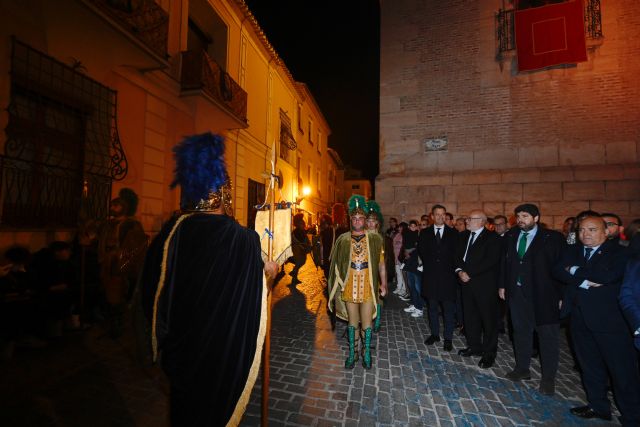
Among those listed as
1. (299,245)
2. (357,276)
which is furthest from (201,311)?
(299,245)

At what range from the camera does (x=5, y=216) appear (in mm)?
4863

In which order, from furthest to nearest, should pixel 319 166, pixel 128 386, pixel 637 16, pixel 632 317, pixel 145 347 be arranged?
pixel 319 166, pixel 637 16, pixel 128 386, pixel 632 317, pixel 145 347

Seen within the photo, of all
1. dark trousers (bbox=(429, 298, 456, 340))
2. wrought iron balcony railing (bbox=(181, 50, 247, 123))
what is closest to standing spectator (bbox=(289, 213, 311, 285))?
dark trousers (bbox=(429, 298, 456, 340))

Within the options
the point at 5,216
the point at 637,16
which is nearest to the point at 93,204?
the point at 5,216

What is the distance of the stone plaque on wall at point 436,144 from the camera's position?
9773 millimetres

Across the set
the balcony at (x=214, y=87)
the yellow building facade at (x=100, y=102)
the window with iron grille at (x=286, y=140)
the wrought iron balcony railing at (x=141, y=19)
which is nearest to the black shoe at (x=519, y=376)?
the yellow building facade at (x=100, y=102)

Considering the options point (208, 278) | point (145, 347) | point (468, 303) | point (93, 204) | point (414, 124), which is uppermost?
point (414, 124)

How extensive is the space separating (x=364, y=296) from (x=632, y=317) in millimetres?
2493

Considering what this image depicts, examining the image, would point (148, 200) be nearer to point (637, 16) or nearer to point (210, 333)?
point (210, 333)

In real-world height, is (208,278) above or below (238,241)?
below

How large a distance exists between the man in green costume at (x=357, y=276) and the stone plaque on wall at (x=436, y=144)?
688 cm

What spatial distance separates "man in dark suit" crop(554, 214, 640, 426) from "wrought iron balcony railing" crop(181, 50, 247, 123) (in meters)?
8.97

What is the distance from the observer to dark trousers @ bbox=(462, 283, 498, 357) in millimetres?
4020

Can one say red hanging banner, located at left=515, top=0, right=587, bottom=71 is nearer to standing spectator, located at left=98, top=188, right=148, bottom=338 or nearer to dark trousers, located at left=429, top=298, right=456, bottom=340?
dark trousers, located at left=429, top=298, right=456, bottom=340
